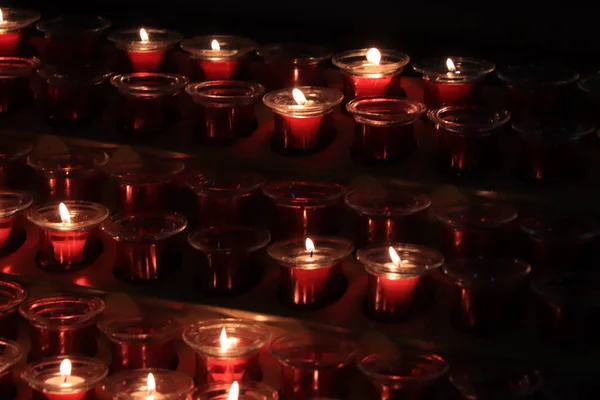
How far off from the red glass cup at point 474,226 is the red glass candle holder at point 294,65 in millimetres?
379

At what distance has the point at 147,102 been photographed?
88.0 inches

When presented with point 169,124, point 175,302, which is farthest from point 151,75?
point 175,302

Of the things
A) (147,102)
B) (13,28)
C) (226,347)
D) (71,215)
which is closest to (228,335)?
(226,347)

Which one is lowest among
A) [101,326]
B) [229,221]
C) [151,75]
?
[101,326]

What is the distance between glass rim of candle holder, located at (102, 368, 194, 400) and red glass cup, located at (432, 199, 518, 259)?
48cm

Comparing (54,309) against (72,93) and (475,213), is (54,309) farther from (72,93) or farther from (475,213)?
(475,213)

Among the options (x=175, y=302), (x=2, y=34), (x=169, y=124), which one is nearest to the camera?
(x=175, y=302)

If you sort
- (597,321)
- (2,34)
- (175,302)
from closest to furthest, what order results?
(597,321) < (175,302) < (2,34)

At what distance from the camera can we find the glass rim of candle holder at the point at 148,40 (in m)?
2.33

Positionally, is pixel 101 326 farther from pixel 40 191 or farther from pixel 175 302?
pixel 40 191

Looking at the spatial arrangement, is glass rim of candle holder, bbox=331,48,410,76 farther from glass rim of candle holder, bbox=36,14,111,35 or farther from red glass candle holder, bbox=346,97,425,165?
glass rim of candle holder, bbox=36,14,111,35

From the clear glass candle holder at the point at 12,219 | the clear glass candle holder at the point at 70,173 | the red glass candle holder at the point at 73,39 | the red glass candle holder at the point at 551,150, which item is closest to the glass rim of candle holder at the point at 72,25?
the red glass candle holder at the point at 73,39

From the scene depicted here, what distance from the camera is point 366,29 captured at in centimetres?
251

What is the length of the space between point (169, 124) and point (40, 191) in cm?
29
